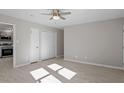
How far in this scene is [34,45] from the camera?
4906 millimetres

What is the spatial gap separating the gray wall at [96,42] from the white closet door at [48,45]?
1.12 meters

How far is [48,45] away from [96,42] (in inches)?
121

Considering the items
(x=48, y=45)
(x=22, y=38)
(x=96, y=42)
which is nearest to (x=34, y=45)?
(x=22, y=38)

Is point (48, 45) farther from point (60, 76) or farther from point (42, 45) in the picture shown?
point (60, 76)

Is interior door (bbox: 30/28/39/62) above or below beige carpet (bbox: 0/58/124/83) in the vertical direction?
above

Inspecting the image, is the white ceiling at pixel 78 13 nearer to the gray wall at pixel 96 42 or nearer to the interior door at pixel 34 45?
the gray wall at pixel 96 42

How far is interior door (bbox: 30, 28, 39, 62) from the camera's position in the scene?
4.76 metres

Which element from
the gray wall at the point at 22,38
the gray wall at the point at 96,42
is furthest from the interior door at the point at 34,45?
the gray wall at the point at 96,42

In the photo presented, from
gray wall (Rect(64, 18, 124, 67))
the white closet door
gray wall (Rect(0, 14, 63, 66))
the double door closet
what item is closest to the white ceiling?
gray wall (Rect(0, 14, 63, 66))

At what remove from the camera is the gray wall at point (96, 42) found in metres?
3.80

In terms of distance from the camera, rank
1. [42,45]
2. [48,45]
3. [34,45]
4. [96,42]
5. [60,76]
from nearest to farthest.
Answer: [60,76] < [96,42] < [34,45] < [42,45] < [48,45]

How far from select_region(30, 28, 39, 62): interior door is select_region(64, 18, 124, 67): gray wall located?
6.10 feet

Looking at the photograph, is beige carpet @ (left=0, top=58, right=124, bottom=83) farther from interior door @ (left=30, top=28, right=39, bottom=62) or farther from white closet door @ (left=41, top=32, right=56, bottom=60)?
white closet door @ (left=41, top=32, right=56, bottom=60)
